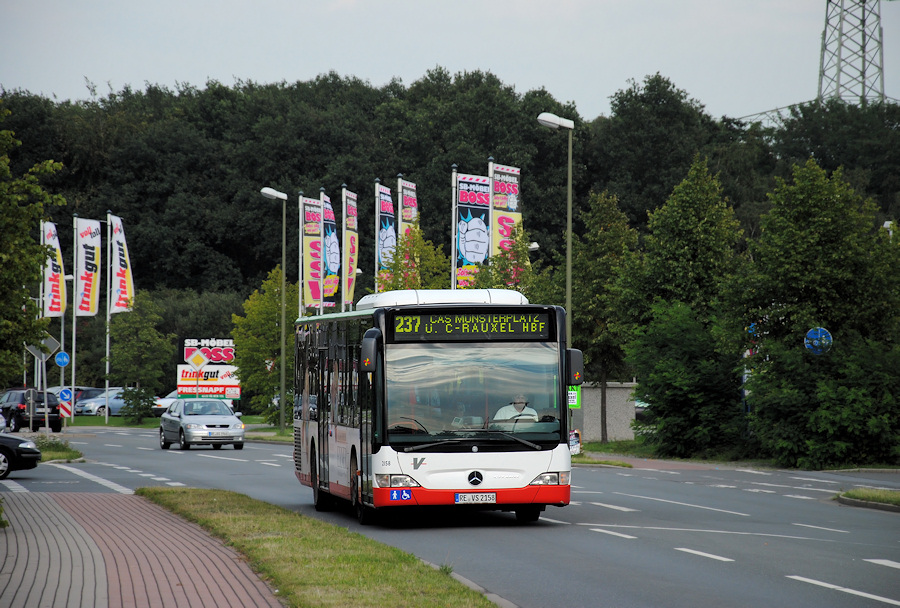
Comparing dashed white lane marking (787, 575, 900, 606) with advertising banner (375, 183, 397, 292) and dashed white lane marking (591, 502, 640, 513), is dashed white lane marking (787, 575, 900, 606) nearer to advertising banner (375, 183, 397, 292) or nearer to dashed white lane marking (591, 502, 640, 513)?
dashed white lane marking (591, 502, 640, 513)

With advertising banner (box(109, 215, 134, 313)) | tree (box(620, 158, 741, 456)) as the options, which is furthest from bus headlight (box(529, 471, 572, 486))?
advertising banner (box(109, 215, 134, 313))

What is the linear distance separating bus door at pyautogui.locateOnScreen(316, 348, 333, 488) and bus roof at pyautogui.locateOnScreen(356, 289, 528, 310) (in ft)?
6.36

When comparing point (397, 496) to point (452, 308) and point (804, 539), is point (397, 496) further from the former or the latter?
point (804, 539)

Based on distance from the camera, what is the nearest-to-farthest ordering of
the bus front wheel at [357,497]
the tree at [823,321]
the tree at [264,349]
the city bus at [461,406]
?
the city bus at [461,406] < the bus front wheel at [357,497] < the tree at [823,321] < the tree at [264,349]

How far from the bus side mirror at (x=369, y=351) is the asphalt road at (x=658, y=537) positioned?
6.67 ft

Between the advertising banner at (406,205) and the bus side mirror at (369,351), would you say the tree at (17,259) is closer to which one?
the bus side mirror at (369,351)

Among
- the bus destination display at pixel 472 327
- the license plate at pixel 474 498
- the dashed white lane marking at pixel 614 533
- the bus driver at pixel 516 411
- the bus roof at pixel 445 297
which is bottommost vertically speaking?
the dashed white lane marking at pixel 614 533

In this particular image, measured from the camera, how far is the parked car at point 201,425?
40.2 meters

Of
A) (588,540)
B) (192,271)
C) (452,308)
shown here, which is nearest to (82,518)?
(452,308)

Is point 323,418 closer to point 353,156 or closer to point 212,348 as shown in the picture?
point 212,348

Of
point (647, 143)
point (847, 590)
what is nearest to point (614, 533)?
point (847, 590)

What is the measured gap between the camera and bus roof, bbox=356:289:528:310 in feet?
55.9

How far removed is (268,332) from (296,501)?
3589cm

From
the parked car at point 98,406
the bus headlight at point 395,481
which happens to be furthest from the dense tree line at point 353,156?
the bus headlight at point 395,481
